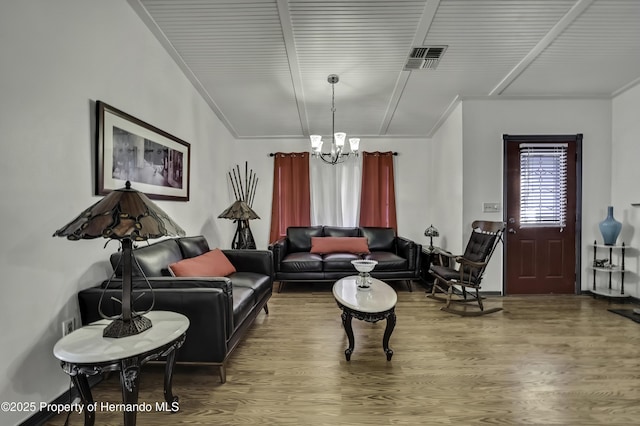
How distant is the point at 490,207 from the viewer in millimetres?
3701

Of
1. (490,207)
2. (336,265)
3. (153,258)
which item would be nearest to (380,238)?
(336,265)

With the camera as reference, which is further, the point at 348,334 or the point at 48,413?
the point at 348,334

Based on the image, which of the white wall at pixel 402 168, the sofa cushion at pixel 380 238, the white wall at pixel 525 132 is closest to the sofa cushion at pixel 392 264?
the sofa cushion at pixel 380 238

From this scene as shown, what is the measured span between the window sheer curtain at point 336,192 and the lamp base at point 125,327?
3.92m

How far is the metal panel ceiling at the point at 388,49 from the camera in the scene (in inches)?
87.0

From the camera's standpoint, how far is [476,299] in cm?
332

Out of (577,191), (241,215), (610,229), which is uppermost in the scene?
(577,191)

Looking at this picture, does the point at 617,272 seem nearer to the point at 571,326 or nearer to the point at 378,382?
the point at 571,326

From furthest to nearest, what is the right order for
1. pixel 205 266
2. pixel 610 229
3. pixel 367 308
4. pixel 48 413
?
pixel 610 229 → pixel 205 266 → pixel 367 308 → pixel 48 413

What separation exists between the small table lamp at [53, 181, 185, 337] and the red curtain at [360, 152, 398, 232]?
13.2 ft

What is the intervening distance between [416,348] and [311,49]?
285 cm

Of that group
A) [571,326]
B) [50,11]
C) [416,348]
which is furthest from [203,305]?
[571,326]

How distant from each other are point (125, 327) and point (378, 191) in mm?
4385

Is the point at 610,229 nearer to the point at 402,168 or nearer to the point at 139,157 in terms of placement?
the point at 402,168
